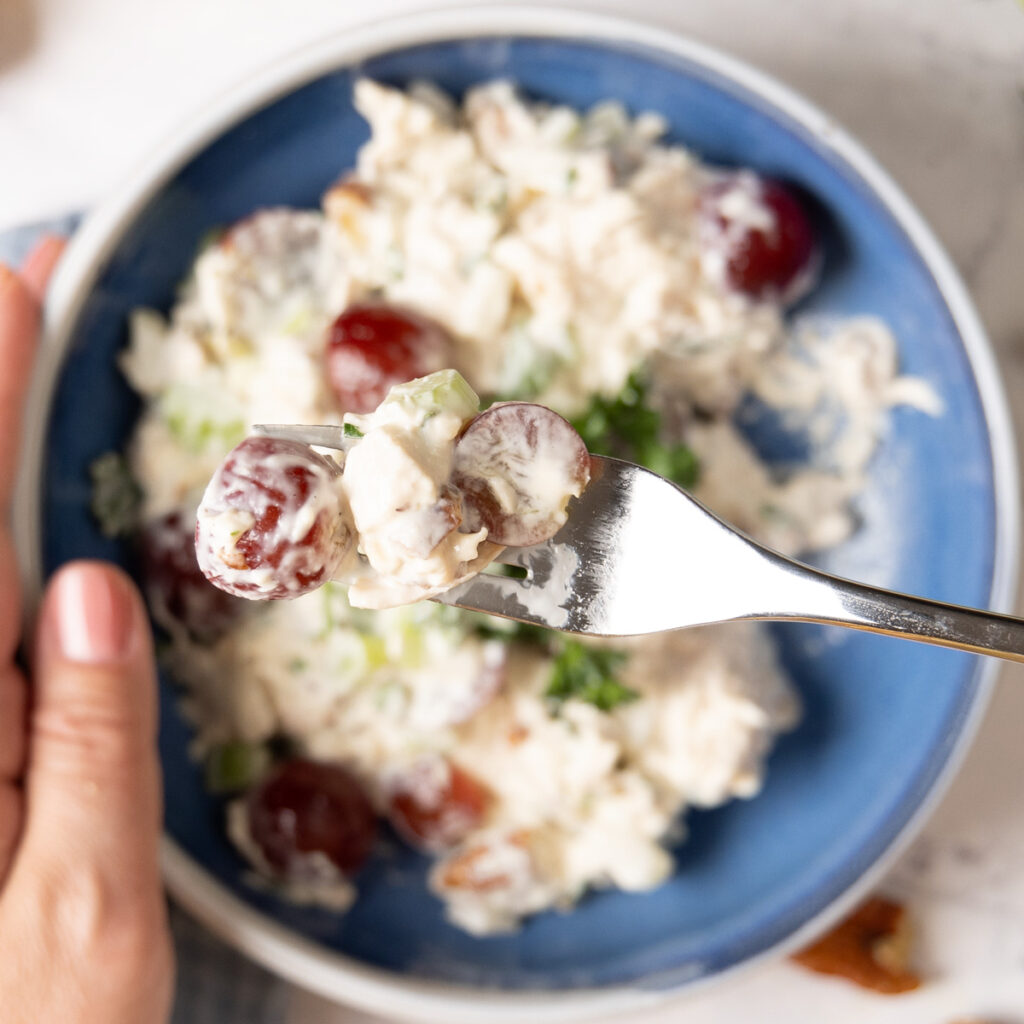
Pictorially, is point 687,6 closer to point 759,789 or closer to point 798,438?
point 798,438

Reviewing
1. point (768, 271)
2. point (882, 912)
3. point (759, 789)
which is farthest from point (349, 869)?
point (768, 271)

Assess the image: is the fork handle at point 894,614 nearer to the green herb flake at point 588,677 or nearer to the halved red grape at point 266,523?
the halved red grape at point 266,523

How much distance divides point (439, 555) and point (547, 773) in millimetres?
880

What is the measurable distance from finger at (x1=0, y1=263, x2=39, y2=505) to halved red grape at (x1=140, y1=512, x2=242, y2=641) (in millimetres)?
217

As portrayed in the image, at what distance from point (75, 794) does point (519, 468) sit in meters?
0.90

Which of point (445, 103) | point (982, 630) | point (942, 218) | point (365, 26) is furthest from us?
point (942, 218)

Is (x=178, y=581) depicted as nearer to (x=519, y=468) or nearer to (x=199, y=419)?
(x=199, y=419)

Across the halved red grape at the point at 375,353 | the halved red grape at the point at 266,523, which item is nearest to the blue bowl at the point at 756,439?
the halved red grape at the point at 375,353

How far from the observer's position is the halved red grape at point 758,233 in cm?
156

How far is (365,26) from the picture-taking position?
1.50 metres

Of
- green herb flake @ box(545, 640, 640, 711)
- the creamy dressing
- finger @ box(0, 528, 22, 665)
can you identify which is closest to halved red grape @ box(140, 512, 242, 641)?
the creamy dressing

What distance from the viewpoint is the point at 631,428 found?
1.56 m

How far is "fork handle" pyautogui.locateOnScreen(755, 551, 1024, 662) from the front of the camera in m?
0.86

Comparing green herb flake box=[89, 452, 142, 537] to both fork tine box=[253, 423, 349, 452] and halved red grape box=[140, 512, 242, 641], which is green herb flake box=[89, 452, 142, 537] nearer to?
halved red grape box=[140, 512, 242, 641]
